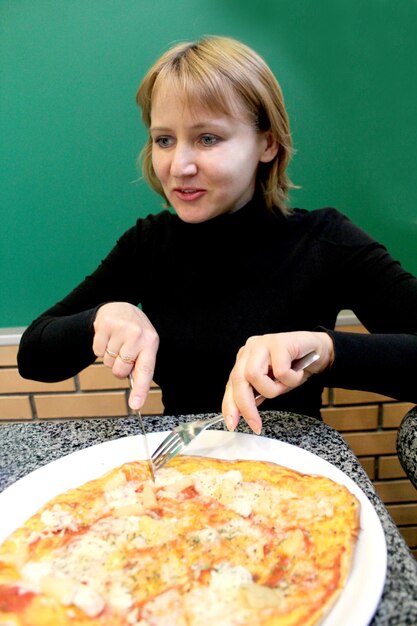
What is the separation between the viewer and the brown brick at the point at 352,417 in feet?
5.67

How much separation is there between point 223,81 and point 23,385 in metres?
1.19

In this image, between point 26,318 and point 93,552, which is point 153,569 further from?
point 26,318

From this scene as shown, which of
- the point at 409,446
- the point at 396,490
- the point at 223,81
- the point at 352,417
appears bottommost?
the point at 396,490

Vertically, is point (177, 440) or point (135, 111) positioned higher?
point (135, 111)

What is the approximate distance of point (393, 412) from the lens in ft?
5.72

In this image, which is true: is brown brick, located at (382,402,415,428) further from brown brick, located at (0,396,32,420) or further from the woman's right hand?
brown brick, located at (0,396,32,420)

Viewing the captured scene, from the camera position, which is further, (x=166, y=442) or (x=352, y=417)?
(x=352, y=417)

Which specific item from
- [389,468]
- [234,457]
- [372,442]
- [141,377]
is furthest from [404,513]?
[141,377]

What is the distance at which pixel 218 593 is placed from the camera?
22.9 inches

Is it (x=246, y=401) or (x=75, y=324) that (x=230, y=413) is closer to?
(x=246, y=401)

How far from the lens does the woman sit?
107 centimetres

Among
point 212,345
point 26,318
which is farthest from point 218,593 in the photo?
point 26,318

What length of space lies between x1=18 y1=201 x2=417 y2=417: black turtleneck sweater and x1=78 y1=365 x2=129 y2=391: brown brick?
0.44 m

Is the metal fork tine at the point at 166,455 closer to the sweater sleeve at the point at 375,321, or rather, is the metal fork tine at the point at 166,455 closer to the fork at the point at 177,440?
the fork at the point at 177,440
